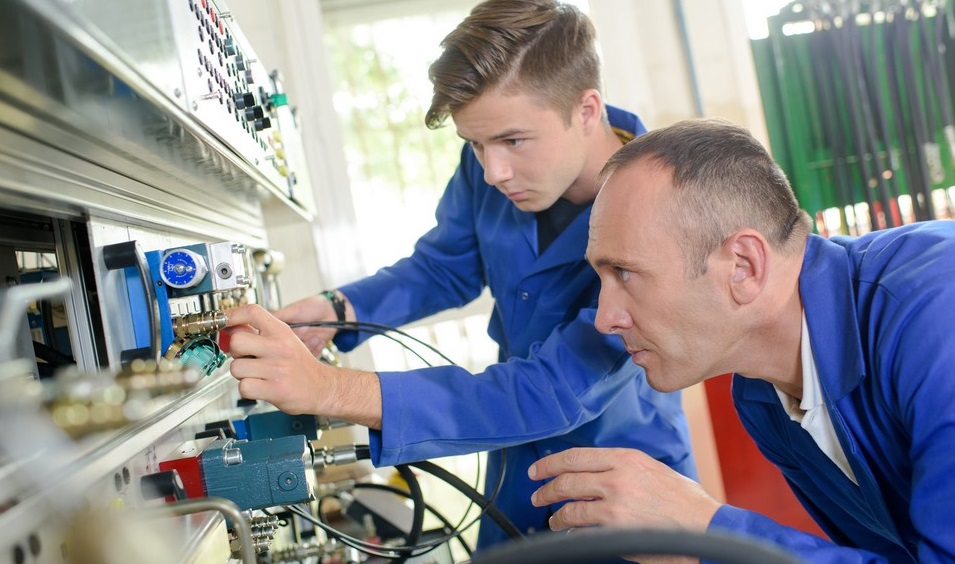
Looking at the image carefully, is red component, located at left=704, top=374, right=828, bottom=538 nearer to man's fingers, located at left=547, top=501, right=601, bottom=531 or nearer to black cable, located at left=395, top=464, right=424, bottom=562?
black cable, located at left=395, top=464, right=424, bottom=562

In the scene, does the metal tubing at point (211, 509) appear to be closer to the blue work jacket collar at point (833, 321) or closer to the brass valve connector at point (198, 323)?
the brass valve connector at point (198, 323)

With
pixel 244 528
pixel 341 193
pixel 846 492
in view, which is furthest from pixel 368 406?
pixel 341 193

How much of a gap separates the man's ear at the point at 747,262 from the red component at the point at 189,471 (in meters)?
0.69

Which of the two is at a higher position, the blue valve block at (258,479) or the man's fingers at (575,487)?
the blue valve block at (258,479)

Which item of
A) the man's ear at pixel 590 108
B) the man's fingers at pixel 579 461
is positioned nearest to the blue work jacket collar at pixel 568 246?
the man's ear at pixel 590 108

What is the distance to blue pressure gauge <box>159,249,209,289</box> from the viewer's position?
1.02 metres

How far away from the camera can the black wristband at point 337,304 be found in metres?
1.57

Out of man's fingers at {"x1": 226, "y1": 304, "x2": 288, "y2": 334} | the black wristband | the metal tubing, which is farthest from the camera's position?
the black wristband

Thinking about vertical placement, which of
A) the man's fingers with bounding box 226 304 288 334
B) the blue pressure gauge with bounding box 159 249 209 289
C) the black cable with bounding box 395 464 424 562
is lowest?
the black cable with bounding box 395 464 424 562

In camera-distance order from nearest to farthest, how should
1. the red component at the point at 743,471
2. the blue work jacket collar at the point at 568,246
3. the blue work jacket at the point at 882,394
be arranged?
the blue work jacket at the point at 882,394 < the blue work jacket collar at the point at 568,246 < the red component at the point at 743,471

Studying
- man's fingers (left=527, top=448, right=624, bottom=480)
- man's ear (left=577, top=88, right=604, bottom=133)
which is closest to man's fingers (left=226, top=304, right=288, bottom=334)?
man's fingers (left=527, top=448, right=624, bottom=480)

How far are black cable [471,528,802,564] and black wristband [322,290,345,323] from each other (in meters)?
1.13

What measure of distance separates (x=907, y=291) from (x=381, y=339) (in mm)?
1946

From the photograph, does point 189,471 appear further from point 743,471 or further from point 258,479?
point 743,471
